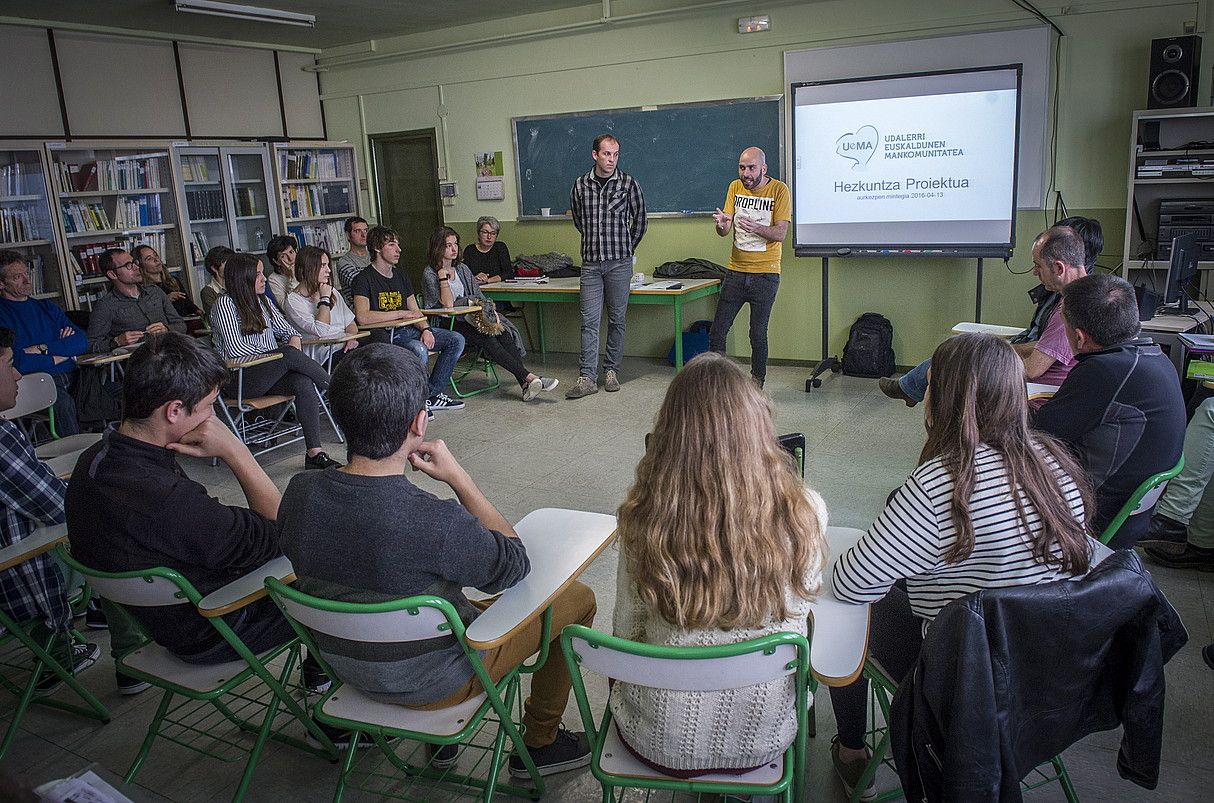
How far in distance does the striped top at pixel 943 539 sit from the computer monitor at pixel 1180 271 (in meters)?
3.21

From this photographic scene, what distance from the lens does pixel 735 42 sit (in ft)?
20.2

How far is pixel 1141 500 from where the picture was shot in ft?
7.10

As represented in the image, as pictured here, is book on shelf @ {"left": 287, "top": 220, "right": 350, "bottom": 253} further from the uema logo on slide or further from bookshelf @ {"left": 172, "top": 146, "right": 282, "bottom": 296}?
the uema logo on slide

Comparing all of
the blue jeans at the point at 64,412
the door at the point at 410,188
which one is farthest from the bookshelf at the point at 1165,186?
the blue jeans at the point at 64,412

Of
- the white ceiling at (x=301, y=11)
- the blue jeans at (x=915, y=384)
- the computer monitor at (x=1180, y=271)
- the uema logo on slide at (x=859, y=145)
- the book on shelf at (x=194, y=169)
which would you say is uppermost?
the white ceiling at (x=301, y=11)

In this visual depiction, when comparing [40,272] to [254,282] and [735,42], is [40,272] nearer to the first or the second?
[254,282]

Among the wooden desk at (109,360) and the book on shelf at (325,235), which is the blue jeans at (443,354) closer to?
the wooden desk at (109,360)

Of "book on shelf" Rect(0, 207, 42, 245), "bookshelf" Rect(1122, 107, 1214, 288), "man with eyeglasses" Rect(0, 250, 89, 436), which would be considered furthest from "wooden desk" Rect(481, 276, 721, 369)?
"book on shelf" Rect(0, 207, 42, 245)

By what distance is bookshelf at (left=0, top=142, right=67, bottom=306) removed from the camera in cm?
610

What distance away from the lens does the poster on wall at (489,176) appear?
746 cm

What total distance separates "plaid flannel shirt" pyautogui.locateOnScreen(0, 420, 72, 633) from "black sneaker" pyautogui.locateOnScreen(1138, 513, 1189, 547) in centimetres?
349

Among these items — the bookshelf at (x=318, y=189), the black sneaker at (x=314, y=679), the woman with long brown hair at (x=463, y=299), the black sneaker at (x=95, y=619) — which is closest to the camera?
the black sneaker at (x=314, y=679)

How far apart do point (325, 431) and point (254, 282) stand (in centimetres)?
116

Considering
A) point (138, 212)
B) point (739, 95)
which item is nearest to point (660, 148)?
point (739, 95)
